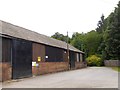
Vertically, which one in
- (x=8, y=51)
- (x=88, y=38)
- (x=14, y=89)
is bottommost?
(x=14, y=89)

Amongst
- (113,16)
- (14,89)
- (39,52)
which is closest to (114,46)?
(113,16)

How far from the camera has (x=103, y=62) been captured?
330 ft

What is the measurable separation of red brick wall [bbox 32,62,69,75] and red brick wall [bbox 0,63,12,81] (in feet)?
24.1

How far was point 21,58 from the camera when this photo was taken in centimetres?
3278

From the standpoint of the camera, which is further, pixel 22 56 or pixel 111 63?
pixel 111 63

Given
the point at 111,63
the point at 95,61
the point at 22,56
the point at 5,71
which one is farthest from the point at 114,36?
the point at 5,71

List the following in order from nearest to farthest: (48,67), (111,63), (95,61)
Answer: (48,67) → (111,63) → (95,61)

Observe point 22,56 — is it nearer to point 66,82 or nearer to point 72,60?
point 66,82

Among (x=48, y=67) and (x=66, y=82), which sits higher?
(x=48, y=67)

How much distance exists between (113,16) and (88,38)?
54.3m

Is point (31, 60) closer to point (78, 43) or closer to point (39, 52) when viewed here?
point (39, 52)

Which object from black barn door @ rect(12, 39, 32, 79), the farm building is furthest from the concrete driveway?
the farm building

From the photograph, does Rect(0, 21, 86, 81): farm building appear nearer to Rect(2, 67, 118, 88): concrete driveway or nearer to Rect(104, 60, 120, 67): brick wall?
Rect(2, 67, 118, 88): concrete driveway

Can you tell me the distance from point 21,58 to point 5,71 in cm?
408
